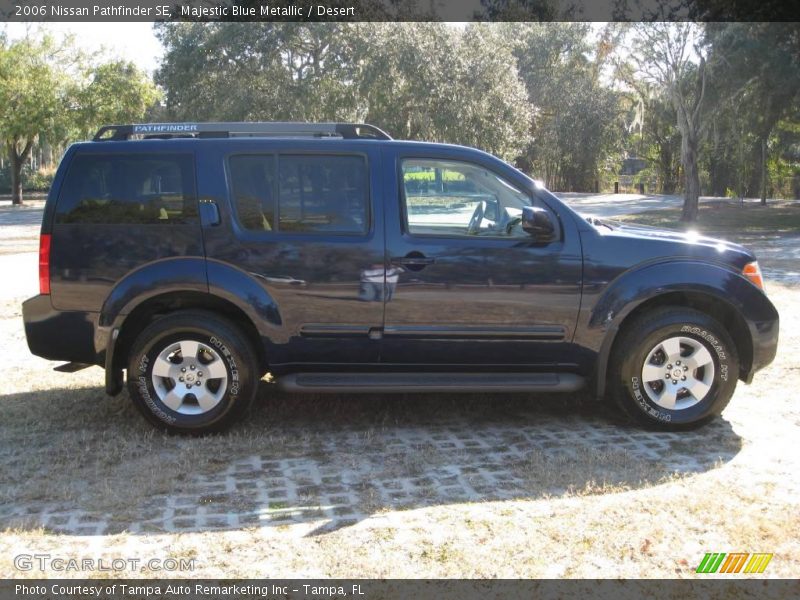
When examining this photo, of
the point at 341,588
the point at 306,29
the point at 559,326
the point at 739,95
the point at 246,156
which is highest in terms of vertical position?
the point at 306,29

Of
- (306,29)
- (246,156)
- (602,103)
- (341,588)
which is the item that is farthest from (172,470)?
(602,103)

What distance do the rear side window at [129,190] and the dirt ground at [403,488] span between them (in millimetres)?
1468

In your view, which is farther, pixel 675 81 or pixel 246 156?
pixel 675 81

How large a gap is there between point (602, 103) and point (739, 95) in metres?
22.4

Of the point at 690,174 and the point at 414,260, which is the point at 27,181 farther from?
the point at 414,260

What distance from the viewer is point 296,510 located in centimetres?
396

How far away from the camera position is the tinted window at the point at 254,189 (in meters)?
5.03

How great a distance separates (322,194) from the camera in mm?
5070

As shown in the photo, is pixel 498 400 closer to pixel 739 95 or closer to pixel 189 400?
pixel 189 400

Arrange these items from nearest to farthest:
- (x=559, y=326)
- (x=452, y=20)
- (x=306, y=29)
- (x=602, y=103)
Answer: (x=559, y=326) → (x=306, y=29) → (x=452, y=20) → (x=602, y=103)

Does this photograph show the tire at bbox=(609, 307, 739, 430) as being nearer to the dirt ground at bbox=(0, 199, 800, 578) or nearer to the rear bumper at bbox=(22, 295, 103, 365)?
the dirt ground at bbox=(0, 199, 800, 578)

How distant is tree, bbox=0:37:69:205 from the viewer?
3400 centimetres

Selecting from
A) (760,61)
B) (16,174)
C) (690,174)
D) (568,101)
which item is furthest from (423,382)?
(568,101)

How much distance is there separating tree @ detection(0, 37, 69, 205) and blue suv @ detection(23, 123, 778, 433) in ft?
109
